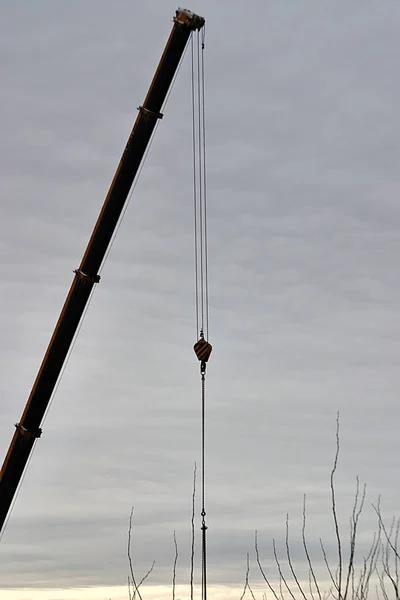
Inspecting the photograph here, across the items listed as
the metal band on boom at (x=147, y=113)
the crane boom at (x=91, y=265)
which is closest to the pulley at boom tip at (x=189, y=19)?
the crane boom at (x=91, y=265)

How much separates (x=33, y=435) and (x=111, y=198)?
27.4 feet

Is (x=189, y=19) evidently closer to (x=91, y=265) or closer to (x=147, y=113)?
(x=147, y=113)

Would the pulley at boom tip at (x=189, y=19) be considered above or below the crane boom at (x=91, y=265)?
above

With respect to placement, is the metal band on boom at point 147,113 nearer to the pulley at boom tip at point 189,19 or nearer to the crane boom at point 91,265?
the crane boom at point 91,265

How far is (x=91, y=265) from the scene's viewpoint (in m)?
32.7

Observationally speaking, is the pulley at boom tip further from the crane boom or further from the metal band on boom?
the metal band on boom

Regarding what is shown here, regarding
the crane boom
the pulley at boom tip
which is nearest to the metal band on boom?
the crane boom

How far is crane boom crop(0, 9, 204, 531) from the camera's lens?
31109 millimetres

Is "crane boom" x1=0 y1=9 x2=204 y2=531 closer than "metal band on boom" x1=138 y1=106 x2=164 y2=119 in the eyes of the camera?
Yes

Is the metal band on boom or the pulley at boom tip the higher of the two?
the pulley at boom tip

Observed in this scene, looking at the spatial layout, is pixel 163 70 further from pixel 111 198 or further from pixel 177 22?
pixel 111 198

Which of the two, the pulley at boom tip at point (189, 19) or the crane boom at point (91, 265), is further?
the pulley at boom tip at point (189, 19)

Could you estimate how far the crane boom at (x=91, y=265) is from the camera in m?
31.1

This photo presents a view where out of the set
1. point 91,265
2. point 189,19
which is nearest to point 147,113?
point 189,19
